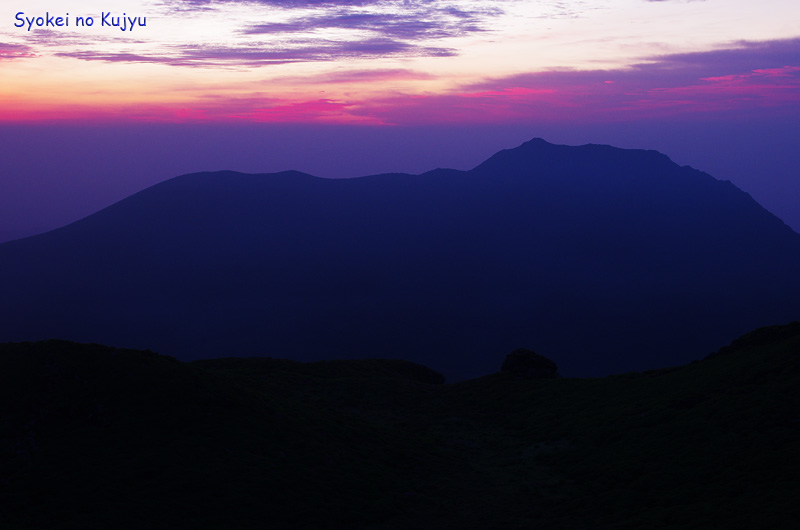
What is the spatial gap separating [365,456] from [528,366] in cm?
3395

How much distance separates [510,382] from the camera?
67.2 metres

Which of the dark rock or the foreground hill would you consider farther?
the dark rock

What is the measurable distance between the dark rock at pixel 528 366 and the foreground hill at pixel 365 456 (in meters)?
16.2

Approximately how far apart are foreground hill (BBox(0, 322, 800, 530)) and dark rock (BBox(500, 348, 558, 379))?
16.2 meters

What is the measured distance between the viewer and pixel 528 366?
70875mm

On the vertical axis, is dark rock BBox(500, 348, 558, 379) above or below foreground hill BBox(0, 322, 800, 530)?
below

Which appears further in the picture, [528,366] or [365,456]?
[528,366]

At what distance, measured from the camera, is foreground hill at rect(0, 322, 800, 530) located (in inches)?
1224

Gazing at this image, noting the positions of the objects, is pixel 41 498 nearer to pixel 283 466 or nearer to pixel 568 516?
pixel 283 466

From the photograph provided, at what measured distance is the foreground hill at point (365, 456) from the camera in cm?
3108

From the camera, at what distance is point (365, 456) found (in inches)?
1671

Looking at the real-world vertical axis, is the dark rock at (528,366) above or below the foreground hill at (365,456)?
below

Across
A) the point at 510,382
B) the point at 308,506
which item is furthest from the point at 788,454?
the point at 510,382

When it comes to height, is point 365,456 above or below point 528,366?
above
